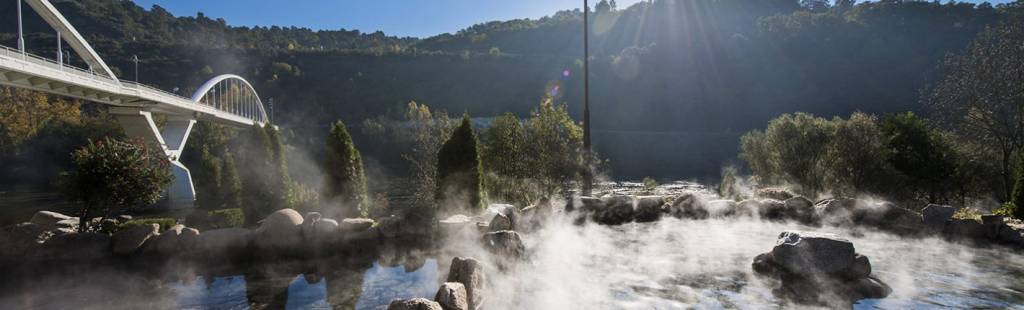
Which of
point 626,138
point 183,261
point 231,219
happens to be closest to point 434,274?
point 183,261

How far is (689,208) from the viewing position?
504 inches

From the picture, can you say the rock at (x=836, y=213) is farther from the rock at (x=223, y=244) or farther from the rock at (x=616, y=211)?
the rock at (x=223, y=244)

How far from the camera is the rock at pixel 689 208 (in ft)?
41.5

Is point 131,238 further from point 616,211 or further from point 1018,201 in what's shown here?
point 1018,201

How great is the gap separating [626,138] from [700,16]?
68803 millimetres

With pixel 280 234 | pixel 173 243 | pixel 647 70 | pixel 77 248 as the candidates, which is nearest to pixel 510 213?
pixel 280 234

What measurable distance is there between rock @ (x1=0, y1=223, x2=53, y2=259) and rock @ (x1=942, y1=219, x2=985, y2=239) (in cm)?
1693

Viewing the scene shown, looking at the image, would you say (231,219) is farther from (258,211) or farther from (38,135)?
(38,135)

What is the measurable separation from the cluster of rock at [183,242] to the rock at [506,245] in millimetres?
2852

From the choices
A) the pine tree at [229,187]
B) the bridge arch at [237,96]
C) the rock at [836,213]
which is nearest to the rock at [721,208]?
the rock at [836,213]

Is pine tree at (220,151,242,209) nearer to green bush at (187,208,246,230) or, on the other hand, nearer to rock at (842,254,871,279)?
green bush at (187,208,246,230)

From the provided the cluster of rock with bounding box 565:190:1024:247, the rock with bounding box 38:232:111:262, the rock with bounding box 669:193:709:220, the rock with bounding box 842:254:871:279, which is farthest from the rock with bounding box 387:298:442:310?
the rock with bounding box 669:193:709:220

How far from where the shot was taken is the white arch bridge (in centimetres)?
2233

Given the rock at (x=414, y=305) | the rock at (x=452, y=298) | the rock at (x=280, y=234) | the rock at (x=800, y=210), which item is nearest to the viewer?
the rock at (x=414, y=305)
